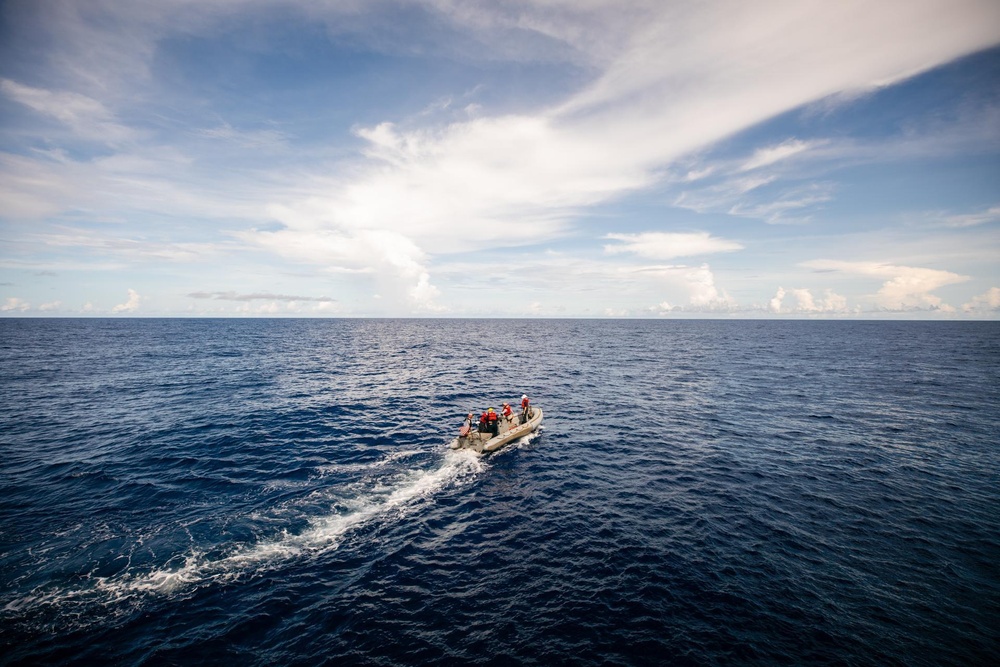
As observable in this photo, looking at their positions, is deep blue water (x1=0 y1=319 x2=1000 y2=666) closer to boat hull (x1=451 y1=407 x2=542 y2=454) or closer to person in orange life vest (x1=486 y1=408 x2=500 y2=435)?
boat hull (x1=451 y1=407 x2=542 y2=454)

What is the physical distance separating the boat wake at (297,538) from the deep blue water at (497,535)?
0.39 feet

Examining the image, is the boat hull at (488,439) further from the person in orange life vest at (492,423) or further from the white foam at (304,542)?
the white foam at (304,542)

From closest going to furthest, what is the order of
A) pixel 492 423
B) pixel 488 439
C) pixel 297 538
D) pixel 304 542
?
1. pixel 304 542
2. pixel 297 538
3. pixel 488 439
4. pixel 492 423

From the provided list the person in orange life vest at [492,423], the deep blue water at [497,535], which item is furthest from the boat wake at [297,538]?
the person in orange life vest at [492,423]

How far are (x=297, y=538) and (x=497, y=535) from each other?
9.50 m

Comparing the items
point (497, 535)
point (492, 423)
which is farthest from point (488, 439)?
point (497, 535)

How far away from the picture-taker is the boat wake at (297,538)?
1441 cm

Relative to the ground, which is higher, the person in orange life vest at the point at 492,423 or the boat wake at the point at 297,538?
the person in orange life vest at the point at 492,423

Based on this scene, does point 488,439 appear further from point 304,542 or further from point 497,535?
point 304,542

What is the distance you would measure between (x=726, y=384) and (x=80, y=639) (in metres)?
59.9

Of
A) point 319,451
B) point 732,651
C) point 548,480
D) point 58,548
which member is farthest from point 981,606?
point 58,548

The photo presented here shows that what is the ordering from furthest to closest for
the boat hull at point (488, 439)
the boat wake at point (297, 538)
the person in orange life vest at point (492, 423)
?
the person in orange life vest at point (492, 423)
the boat hull at point (488, 439)
the boat wake at point (297, 538)

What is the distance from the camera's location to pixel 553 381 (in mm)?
55312

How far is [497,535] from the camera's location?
18.8 m
